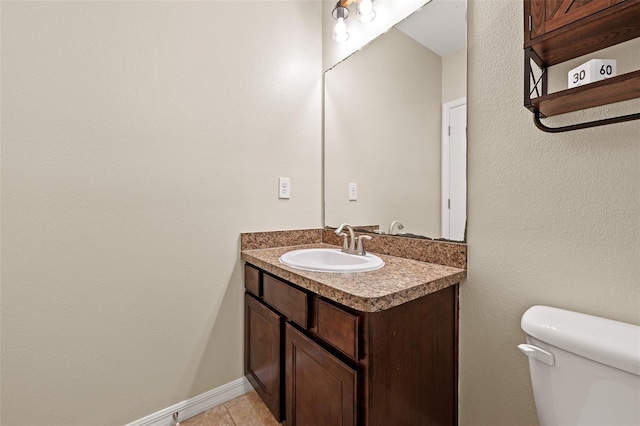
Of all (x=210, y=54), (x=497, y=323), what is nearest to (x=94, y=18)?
(x=210, y=54)

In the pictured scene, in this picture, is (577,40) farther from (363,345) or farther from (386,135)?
(363,345)

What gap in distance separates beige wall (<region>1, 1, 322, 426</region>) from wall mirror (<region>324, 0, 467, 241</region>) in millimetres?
325

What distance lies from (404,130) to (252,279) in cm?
108

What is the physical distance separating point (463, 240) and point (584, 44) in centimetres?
69

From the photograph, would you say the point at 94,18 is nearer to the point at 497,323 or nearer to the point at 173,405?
the point at 173,405

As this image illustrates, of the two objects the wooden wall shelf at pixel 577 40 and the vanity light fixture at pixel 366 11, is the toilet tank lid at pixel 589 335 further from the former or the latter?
the vanity light fixture at pixel 366 11

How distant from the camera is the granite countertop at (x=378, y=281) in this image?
848mm

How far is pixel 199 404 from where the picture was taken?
1.47 metres

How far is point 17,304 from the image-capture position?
109 cm

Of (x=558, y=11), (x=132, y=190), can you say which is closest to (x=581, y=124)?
(x=558, y=11)

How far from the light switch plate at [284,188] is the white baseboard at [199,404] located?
1051 millimetres

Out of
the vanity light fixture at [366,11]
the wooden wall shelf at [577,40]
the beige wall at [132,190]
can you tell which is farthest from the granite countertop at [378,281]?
the vanity light fixture at [366,11]

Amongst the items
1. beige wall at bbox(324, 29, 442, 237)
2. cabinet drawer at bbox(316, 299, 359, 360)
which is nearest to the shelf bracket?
beige wall at bbox(324, 29, 442, 237)

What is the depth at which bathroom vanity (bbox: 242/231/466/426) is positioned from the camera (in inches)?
33.8
